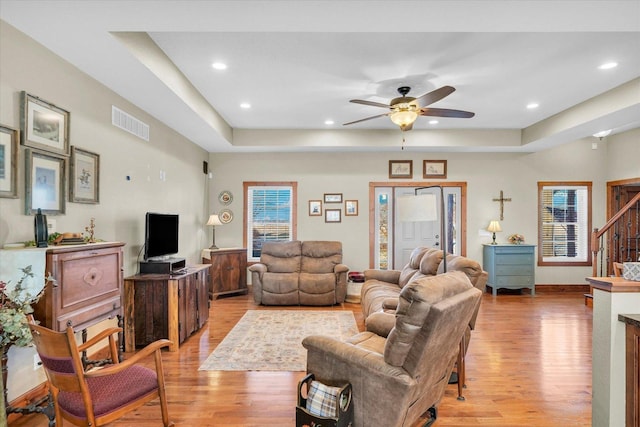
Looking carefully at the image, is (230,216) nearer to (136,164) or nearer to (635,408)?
(136,164)

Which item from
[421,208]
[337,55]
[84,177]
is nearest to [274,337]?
[421,208]

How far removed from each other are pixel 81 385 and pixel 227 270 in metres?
4.42

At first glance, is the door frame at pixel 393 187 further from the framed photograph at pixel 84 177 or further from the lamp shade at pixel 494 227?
the framed photograph at pixel 84 177

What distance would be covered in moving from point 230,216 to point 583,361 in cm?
582

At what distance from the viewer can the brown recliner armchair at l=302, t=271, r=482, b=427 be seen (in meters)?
1.84

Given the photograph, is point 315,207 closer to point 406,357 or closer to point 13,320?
point 406,357

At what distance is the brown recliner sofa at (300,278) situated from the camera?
555cm

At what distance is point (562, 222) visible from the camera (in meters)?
6.95

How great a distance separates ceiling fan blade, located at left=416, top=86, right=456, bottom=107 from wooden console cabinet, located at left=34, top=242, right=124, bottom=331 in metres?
3.28

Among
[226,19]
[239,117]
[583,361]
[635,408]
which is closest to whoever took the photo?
[635,408]

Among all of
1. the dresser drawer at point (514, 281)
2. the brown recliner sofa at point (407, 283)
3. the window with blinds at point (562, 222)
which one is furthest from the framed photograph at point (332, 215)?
the window with blinds at point (562, 222)

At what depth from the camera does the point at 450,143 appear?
629 cm

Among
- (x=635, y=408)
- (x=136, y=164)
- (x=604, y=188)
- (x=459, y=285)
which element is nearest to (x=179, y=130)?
(x=136, y=164)

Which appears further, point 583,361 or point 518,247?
point 518,247
